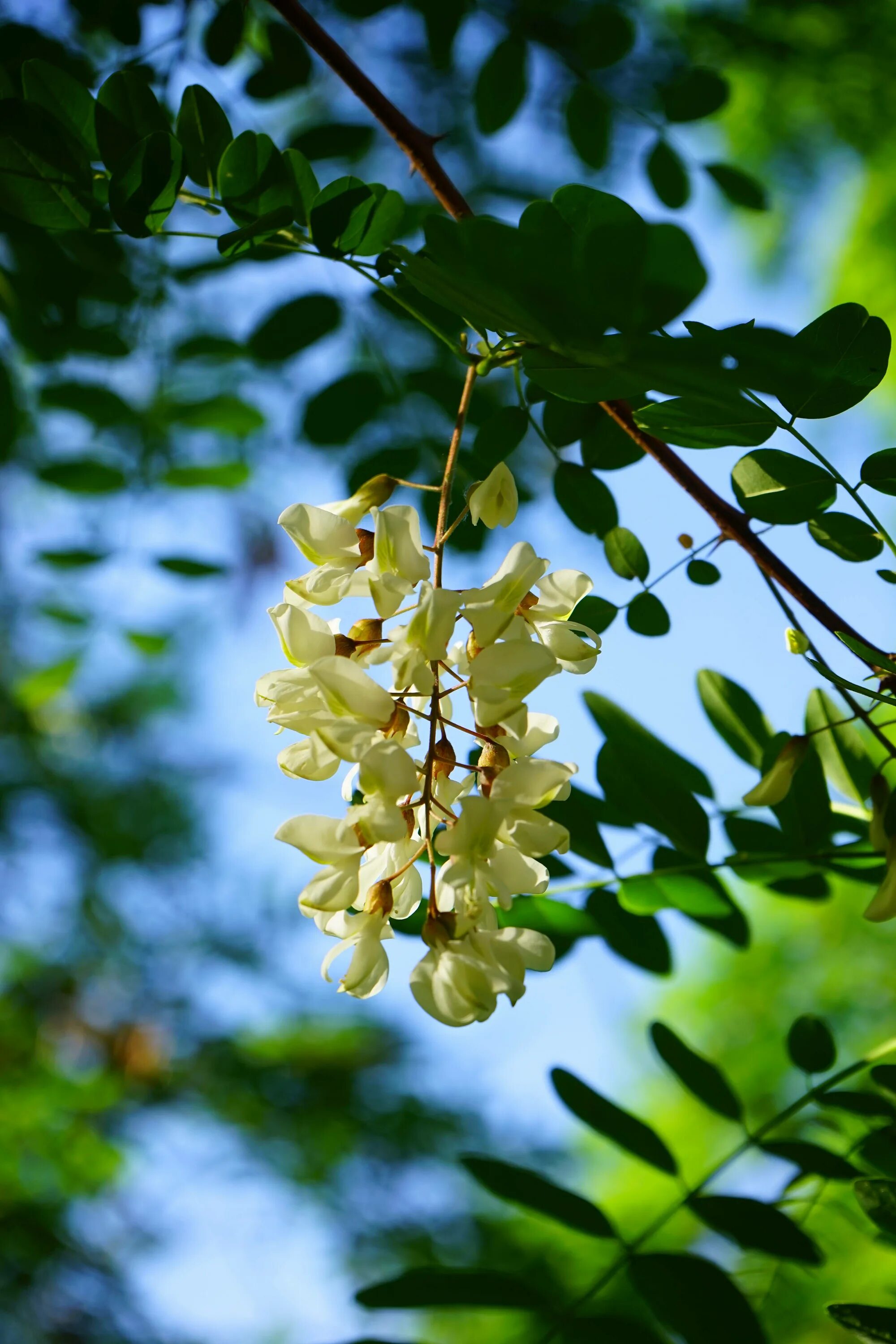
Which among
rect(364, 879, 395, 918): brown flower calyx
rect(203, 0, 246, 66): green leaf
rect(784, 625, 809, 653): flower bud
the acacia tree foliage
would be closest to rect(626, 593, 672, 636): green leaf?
the acacia tree foliage

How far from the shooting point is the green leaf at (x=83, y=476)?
39.1 inches

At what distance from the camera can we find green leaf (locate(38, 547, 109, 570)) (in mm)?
1058

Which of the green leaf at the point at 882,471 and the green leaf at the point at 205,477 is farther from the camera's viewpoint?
the green leaf at the point at 205,477

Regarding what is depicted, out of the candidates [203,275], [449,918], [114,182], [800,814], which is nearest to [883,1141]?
[800,814]

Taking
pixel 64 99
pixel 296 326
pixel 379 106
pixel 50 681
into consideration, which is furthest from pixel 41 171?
pixel 50 681

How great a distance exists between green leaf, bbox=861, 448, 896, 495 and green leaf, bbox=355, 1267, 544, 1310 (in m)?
0.46

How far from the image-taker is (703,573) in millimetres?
563

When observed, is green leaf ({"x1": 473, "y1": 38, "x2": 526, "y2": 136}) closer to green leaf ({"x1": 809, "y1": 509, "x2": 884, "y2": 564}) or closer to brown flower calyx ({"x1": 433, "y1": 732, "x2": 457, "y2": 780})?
green leaf ({"x1": 809, "y1": 509, "x2": 884, "y2": 564})

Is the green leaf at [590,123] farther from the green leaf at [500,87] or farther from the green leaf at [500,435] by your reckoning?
the green leaf at [500,435]

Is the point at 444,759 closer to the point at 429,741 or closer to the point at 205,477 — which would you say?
the point at 429,741

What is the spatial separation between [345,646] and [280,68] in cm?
59

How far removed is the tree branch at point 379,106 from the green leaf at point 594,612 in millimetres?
219

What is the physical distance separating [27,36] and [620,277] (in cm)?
60

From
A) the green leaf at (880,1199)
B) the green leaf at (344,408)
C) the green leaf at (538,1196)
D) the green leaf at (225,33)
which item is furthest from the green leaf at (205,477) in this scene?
the green leaf at (880,1199)
